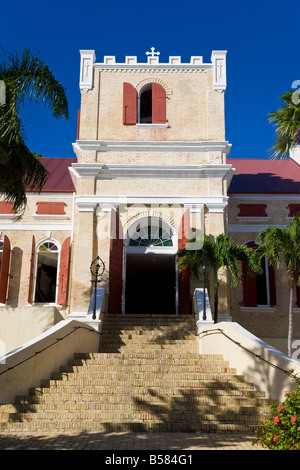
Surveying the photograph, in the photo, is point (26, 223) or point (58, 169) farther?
point (58, 169)

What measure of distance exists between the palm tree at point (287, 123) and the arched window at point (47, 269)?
1267cm

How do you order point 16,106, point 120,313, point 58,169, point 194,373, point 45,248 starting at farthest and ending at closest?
1. point 58,169
2. point 45,248
3. point 120,313
4. point 194,373
5. point 16,106

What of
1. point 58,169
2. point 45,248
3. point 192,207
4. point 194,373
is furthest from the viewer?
point 58,169

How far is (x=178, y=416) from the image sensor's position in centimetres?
891

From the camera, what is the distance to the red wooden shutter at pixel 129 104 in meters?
17.9

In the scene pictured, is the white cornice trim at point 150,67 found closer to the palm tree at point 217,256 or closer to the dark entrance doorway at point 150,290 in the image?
the palm tree at point 217,256

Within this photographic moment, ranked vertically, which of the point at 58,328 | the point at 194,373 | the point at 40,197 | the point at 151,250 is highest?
the point at 40,197

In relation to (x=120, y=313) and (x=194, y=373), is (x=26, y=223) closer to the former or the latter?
(x=120, y=313)

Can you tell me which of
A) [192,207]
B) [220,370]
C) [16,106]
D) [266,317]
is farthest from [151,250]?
[16,106]

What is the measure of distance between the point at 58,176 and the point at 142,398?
15075 mm

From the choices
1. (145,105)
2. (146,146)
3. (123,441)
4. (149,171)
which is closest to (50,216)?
(149,171)

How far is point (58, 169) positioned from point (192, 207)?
31.1ft

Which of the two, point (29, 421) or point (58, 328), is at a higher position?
point (58, 328)

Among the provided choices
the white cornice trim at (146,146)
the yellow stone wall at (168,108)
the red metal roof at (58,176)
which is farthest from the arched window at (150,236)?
the red metal roof at (58,176)
